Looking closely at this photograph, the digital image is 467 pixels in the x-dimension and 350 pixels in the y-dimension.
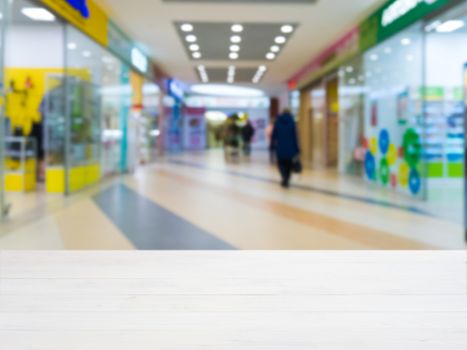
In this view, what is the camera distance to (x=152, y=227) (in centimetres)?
538

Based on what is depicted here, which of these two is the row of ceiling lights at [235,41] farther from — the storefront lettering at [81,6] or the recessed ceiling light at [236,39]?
the storefront lettering at [81,6]

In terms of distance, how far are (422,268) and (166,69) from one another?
55.1ft

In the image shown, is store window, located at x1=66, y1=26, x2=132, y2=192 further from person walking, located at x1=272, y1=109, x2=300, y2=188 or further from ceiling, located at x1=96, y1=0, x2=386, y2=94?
person walking, located at x1=272, y1=109, x2=300, y2=188

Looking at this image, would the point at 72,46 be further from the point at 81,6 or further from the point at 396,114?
the point at 396,114

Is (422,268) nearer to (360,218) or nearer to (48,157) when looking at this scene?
(360,218)

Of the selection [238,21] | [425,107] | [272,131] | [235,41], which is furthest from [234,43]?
[425,107]

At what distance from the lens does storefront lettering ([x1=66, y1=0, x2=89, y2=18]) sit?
8.29 metres

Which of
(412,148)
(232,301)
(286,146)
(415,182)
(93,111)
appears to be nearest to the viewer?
(232,301)

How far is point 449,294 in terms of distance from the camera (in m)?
2.67

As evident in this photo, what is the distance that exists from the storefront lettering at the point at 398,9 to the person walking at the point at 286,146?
2.52 meters

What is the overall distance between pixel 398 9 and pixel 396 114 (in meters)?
1.78

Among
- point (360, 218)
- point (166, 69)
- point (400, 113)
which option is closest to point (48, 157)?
point (360, 218)

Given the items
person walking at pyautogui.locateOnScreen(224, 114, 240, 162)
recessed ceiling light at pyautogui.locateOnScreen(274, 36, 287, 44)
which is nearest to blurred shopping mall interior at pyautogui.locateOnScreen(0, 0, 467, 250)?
recessed ceiling light at pyautogui.locateOnScreen(274, 36, 287, 44)

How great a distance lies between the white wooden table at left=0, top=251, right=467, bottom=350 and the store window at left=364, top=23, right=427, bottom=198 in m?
5.36
